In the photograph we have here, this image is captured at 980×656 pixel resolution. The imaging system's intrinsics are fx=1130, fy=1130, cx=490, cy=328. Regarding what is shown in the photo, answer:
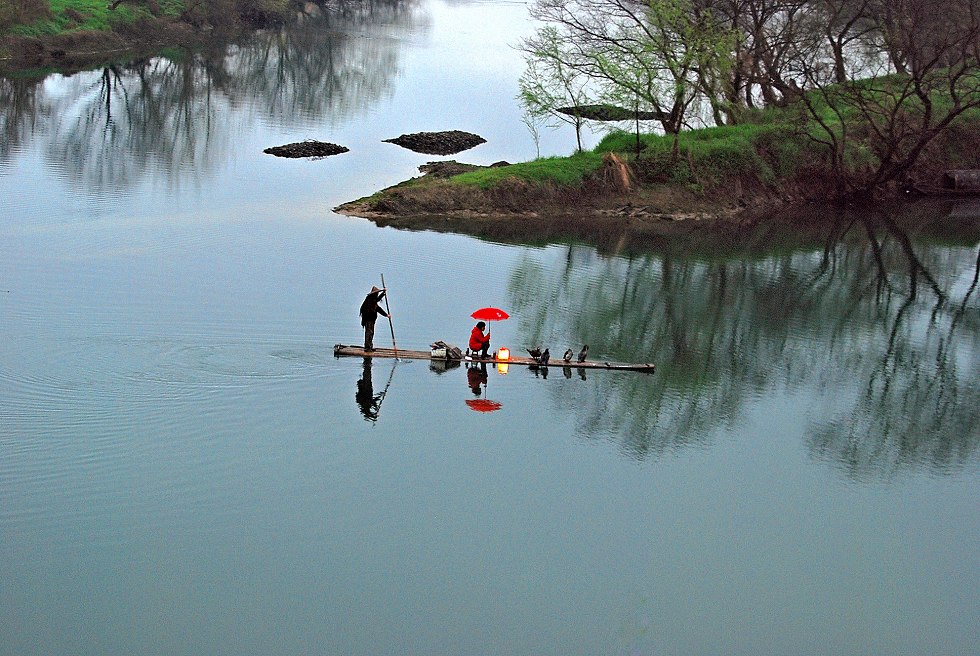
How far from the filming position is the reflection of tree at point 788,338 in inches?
839

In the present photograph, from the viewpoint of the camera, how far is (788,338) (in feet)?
88.4

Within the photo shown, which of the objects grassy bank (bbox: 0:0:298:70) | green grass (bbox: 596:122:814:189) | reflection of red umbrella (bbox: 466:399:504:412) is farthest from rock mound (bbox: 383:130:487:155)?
reflection of red umbrella (bbox: 466:399:504:412)

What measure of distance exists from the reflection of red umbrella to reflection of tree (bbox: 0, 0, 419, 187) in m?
22.9

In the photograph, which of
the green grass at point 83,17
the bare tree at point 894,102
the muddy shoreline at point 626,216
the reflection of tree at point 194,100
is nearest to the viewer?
the muddy shoreline at point 626,216

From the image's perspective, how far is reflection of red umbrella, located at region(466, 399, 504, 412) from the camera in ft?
68.7

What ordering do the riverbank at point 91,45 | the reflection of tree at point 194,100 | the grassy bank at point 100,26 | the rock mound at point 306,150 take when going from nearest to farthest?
the reflection of tree at point 194,100 → the rock mound at point 306,150 → the riverbank at point 91,45 → the grassy bank at point 100,26

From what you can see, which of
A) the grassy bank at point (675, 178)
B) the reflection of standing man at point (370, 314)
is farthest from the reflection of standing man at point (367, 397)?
the grassy bank at point (675, 178)

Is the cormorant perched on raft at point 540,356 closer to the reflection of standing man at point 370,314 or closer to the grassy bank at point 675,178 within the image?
the reflection of standing man at point 370,314

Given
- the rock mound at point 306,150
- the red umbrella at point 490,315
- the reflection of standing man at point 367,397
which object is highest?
the rock mound at point 306,150

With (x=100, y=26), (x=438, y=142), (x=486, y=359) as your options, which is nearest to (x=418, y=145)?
(x=438, y=142)

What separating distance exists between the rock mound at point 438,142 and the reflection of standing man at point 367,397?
28158 millimetres

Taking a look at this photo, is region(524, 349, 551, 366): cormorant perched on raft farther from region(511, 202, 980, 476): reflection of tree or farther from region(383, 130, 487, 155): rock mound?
region(383, 130, 487, 155): rock mound

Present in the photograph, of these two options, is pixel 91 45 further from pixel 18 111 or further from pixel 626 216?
pixel 626 216

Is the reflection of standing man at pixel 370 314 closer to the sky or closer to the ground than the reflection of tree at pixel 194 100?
closer to the ground
